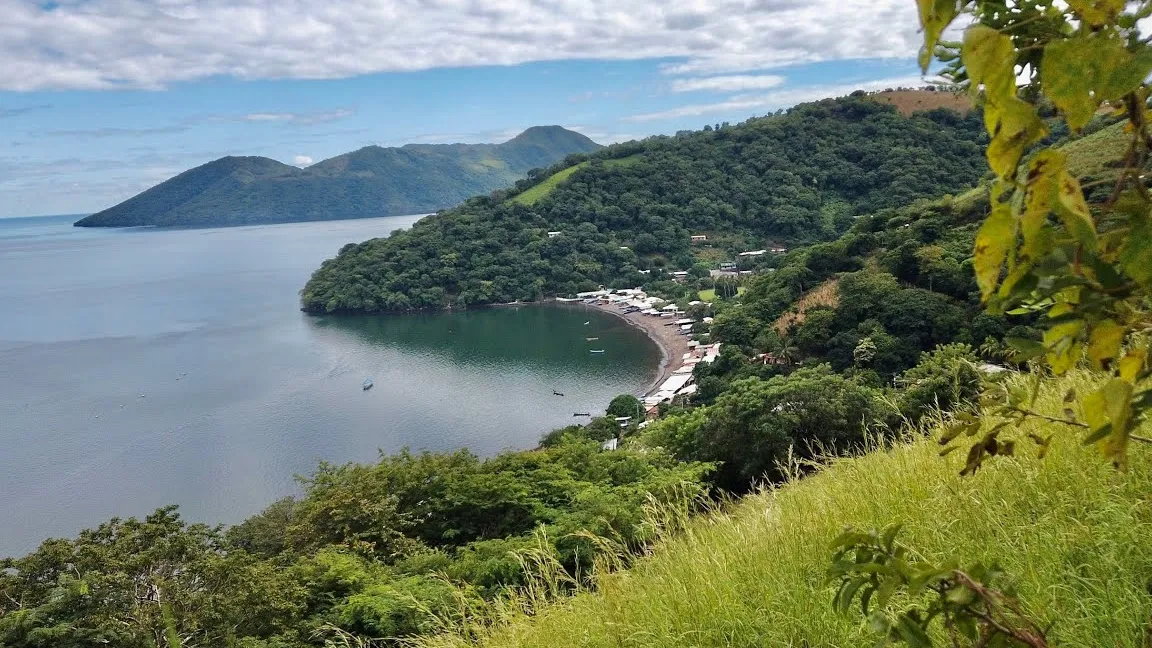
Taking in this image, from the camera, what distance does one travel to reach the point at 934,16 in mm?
537

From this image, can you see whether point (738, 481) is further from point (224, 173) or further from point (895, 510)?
point (224, 173)

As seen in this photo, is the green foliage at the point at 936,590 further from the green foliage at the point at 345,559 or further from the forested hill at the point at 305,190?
the forested hill at the point at 305,190

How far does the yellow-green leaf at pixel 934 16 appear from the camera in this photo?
53cm

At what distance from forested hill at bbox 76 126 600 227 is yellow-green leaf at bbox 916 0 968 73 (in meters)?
166

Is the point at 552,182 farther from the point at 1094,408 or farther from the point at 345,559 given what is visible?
the point at 1094,408

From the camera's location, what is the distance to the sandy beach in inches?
1214

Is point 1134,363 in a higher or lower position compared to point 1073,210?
lower

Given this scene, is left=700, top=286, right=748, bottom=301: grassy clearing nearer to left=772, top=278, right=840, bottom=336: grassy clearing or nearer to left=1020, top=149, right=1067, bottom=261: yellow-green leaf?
left=772, top=278, right=840, bottom=336: grassy clearing

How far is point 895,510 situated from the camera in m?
2.41

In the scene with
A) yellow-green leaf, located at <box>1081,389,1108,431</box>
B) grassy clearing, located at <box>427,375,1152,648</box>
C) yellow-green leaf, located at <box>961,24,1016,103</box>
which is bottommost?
grassy clearing, located at <box>427,375,1152,648</box>

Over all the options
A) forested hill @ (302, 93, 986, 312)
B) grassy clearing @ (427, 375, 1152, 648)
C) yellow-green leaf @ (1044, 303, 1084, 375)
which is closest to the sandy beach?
forested hill @ (302, 93, 986, 312)

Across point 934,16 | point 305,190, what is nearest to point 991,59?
point 934,16

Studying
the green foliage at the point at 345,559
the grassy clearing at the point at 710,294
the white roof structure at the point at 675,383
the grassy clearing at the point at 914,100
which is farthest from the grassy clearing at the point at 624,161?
the green foliage at the point at 345,559

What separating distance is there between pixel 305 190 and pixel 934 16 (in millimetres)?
181721
